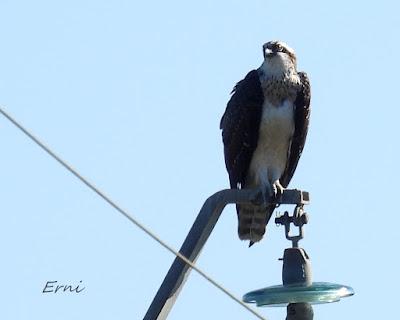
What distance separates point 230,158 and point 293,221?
326 centimetres

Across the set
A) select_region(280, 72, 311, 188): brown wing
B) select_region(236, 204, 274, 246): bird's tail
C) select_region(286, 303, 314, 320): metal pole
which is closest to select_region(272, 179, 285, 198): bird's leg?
select_region(236, 204, 274, 246): bird's tail

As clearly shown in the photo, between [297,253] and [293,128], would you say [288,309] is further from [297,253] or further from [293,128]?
[293,128]

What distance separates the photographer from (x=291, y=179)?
35.3 feet

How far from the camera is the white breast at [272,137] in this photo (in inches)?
413

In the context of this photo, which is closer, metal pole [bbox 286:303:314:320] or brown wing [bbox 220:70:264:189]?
metal pole [bbox 286:303:314:320]

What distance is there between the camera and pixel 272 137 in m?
10.5

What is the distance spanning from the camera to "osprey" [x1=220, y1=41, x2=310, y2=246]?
34.3 ft

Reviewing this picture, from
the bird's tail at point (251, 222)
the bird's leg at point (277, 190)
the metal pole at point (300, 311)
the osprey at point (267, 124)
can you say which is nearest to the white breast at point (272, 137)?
the osprey at point (267, 124)

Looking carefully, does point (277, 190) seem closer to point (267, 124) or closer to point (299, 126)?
point (267, 124)

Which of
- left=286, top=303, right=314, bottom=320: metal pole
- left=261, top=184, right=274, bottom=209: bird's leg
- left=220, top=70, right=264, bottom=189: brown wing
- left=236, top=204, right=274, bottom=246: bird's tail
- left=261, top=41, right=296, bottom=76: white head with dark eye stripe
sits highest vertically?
left=261, top=41, right=296, bottom=76: white head with dark eye stripe

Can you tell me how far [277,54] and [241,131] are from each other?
76cm

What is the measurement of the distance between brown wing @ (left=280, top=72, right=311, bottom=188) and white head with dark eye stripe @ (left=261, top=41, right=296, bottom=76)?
0.18 m

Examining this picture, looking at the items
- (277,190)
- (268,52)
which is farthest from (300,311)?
(268,52)

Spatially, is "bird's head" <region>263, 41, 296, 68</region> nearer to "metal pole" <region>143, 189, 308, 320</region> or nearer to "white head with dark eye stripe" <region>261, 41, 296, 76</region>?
"white head with dark eye stripe" <region>261, 41, 296, 76</region>
